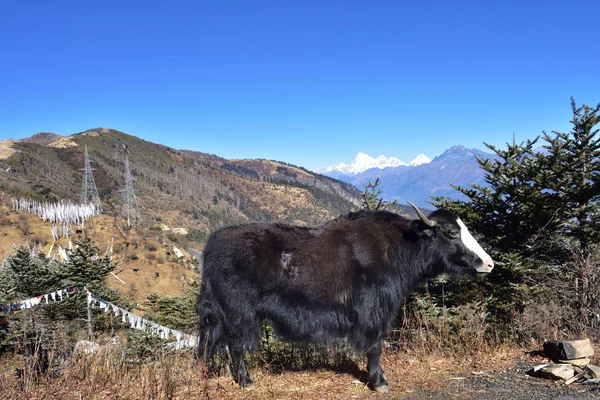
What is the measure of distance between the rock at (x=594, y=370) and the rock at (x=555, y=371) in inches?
7.8

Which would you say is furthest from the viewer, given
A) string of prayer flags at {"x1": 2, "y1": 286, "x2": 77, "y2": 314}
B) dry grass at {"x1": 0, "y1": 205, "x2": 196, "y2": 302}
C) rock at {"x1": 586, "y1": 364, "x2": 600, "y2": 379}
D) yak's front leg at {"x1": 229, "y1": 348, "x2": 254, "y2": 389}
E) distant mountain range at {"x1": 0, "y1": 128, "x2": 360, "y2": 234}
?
distant mountain range at {"x1": 0, "y1": 128, "x2": 360, "y2": 234}

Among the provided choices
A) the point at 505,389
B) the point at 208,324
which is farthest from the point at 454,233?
the point at 208,324

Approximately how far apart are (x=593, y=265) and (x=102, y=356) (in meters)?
8.27

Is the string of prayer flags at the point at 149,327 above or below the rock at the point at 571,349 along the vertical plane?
below

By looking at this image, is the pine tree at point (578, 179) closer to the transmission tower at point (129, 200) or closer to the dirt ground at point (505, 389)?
the dirt ground at point (505, 389)

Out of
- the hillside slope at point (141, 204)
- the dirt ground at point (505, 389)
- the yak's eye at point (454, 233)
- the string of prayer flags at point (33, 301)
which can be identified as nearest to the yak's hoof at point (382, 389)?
the dirt ground at point (505, 389)

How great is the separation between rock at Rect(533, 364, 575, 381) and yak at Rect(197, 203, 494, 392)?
213 cm

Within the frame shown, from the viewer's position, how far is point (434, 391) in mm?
5035

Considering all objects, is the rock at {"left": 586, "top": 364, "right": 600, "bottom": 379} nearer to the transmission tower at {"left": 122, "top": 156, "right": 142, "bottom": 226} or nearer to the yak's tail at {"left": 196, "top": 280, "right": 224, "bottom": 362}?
the yak's tail at {"left": 196, "top": 280, "right": 224, "bottom": 362}

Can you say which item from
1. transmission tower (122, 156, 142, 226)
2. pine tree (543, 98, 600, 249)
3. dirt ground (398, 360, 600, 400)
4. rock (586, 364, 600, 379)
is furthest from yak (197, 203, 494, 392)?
transmission tower (122, 156, 142, 226)

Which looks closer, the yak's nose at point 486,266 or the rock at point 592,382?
the rock at point 592,382

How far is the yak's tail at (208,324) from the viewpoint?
17.6 ft

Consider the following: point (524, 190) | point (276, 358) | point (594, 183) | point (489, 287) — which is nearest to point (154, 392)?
point (276, 358)

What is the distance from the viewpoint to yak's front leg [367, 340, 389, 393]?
16.8ft
